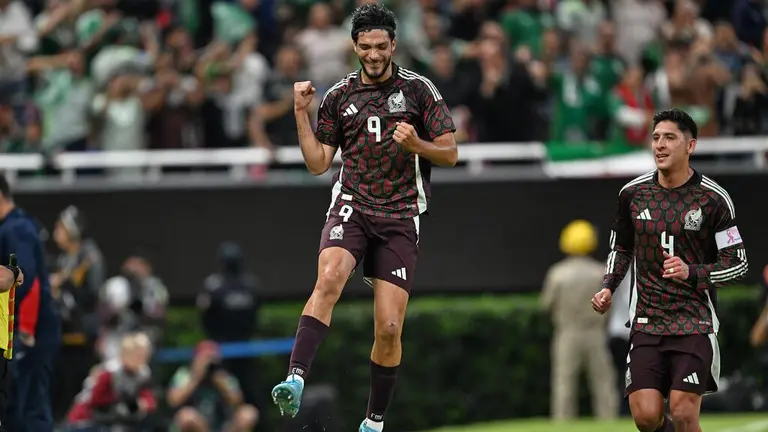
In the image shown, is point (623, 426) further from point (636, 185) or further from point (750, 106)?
point (636, 185)

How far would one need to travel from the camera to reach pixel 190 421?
56.3 ft

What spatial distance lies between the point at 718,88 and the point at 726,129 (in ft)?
2.30

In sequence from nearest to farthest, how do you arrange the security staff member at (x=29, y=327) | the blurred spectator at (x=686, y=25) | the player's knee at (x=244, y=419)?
the security staff member at (x=29, y=327) < the player's knee at (x=244, y=419) < the blurred spectator at (x=686, y=25)

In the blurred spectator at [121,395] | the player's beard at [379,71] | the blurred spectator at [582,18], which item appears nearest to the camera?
the player's beard at [379,71]

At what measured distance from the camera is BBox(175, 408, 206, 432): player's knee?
17.2 metres

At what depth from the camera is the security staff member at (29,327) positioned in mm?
12570

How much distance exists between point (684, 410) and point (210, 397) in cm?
802

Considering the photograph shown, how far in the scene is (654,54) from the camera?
20578mm

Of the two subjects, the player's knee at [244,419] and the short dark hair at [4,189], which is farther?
the player's knee at [244,419]

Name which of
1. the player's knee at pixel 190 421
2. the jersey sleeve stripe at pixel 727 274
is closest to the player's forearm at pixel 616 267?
the jersey sleeve stripe at pixel 727 274

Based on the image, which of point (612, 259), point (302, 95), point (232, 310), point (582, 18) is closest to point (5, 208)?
point (302, 95)

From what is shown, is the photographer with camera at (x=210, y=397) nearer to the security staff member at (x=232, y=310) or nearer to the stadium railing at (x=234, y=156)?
the security staff member at (x=232, y=310)

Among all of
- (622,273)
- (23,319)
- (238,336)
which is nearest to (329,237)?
(622,273)

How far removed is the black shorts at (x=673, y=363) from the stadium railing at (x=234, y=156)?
8.83 m
